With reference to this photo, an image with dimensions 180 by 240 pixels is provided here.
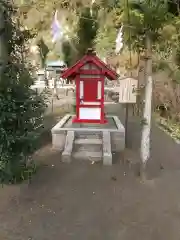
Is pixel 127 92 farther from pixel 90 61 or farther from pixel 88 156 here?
pixel 88 156

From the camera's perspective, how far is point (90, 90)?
10453mm

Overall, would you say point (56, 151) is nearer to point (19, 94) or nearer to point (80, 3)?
point (19, 94)

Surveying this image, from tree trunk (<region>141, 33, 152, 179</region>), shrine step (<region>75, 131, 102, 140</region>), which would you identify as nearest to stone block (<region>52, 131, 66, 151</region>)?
shrine step (<region>75, 131, 102, 140</region>)

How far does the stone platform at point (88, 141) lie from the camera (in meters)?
8.26

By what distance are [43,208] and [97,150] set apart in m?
3.27

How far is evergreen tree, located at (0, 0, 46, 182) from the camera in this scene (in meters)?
5.60

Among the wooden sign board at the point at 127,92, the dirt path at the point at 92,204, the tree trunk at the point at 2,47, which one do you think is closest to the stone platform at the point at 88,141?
the dirt path at the point at 92,204

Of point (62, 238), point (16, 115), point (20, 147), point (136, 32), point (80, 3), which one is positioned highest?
point (80, 3)

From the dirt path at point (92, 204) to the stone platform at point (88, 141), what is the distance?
429 mm

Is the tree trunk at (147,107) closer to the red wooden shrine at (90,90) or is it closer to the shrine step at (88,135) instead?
the shrine step at (88,135)

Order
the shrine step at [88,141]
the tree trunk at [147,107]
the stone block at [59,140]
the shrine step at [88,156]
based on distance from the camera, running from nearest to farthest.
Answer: the tree trunk at [147,107] < the shrine step at [88,156] < the shrine step at [88,141] < the stone block at [59,140]

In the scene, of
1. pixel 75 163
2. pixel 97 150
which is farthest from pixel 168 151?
pixel 75 163

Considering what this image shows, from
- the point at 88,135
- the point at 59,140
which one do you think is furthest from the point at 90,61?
the point at 59,140

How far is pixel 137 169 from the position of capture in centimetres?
755
